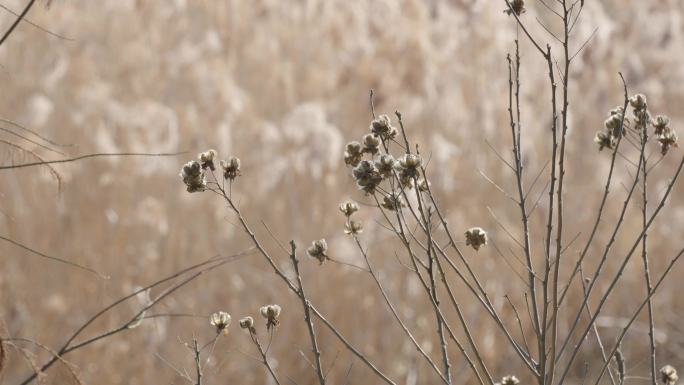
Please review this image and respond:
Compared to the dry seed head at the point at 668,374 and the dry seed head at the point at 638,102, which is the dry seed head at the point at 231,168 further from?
the dry seed head at the point at 668,374

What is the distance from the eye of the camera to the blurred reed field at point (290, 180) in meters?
2.60

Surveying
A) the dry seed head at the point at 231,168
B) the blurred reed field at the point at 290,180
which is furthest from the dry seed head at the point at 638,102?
the blurred reed field at the point at 290,180

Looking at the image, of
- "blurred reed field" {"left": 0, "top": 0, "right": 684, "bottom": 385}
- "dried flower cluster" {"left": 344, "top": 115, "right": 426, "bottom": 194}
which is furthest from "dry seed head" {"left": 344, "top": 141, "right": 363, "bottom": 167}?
"blurred reed field" {"left": 0, "top": 0, "right": 684, "bottom": 385}

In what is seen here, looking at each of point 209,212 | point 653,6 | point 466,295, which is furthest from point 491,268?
point 653,6

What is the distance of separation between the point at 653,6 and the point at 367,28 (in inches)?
47.6

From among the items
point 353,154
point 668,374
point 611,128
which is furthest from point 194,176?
point 668,374

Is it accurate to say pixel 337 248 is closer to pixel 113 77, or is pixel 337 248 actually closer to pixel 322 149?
pixel 322 149

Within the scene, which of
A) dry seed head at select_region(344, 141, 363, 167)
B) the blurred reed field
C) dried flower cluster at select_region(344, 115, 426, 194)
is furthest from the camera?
the blurred reed field

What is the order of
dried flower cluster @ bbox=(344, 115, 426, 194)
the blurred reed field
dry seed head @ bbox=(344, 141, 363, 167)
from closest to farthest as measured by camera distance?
dried flower cluster @ bbox=(344, 115, 426, 194)
dry seed head @ bbox=(344, 141, 363, 167)
the blurred reed field

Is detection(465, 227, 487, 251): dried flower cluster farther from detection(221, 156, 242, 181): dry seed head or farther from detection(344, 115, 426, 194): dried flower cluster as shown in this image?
detection(221, 156, 242, 181): dry seed head

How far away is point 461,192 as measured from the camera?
10.3 ft

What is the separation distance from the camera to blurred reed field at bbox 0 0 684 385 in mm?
2600

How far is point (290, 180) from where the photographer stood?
9.37 ft

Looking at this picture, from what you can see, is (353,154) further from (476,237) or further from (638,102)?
(638,102)
